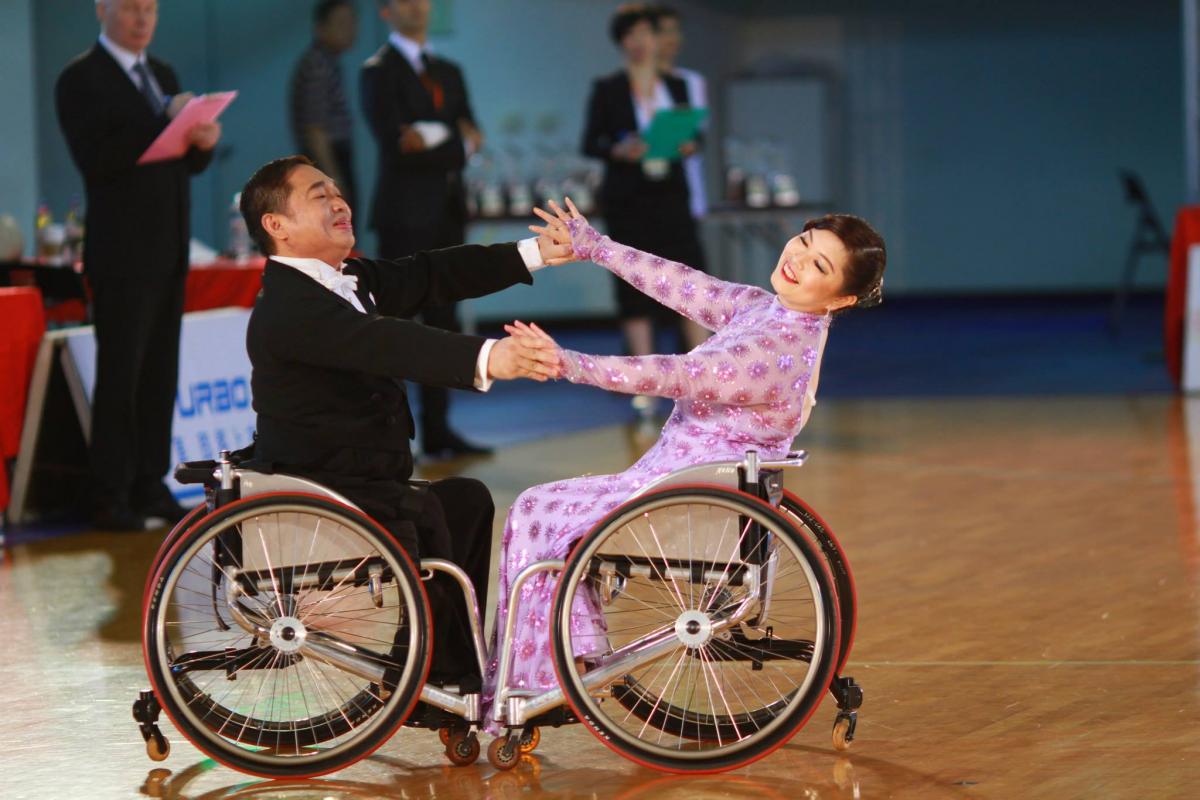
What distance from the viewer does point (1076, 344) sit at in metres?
10.3

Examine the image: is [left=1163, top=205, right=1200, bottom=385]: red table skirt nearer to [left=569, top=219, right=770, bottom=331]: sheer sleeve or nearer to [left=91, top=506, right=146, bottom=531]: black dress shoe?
[left=91, top=506, right=146, bottom=531]: black dress shoe

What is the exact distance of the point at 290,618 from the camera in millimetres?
2686

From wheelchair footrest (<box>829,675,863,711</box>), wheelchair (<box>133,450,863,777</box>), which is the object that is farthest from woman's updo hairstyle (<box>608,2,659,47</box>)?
wheelchair footrest (<box>829,675,863,711</box>)

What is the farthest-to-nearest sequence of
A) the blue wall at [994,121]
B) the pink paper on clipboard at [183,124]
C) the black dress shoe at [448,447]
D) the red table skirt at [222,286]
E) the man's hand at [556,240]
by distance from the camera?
the blue wall at [994,121], the black dress shoe at [448,447], the red table skirt at [222,286], the pink paper on clipboard at [183,124], the man's hand at [556,240]

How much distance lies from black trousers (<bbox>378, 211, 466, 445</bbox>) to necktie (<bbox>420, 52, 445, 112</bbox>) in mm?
401

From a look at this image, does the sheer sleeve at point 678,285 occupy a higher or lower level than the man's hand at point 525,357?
higher

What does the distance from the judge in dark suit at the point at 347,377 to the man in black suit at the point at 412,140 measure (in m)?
3.26

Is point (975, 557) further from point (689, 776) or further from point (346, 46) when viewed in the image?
point (346, 46)

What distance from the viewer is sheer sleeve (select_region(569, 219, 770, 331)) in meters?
2.99

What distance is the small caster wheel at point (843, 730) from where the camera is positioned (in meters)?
2.84

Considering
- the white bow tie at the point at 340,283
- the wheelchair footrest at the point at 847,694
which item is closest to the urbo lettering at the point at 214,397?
the white bow tie at the point at 340,283

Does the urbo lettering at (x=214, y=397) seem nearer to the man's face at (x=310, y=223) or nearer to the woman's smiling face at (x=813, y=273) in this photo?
the man's face at (x=310, y=223)

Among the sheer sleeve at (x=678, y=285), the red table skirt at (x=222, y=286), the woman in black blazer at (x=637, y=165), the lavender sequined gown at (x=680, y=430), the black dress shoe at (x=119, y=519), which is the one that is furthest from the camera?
the woman in black blazer at (x=637, y=165)

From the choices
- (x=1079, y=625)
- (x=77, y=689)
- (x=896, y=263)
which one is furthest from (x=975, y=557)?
(x=896, y=263)
